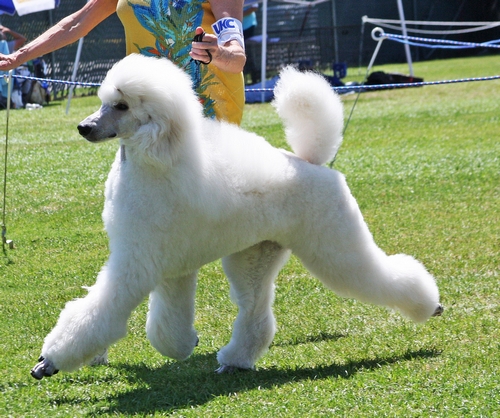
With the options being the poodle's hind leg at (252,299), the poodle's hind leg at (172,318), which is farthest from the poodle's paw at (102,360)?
the poodle's hind leg at (252,299)

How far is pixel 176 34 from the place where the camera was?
3193 mm

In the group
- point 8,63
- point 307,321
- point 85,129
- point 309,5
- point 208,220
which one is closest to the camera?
point 85,129

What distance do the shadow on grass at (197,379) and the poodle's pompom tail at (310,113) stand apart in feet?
2.97

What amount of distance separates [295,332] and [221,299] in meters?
0.65

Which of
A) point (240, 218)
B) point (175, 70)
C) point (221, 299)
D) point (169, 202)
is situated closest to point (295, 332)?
point (221, 299)

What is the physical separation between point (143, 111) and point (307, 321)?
1.66m

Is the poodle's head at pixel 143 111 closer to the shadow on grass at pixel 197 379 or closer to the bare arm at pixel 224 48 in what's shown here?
the bare arm at pixel 224 48

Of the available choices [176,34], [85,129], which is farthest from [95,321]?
[176,34]

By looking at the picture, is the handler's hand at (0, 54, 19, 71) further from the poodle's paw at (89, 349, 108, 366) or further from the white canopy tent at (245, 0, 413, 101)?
the white canopy tent at (245, 0, 413, 101)

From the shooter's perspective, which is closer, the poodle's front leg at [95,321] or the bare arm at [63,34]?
the poodle's front leg at [95,321]

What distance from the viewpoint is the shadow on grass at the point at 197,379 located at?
2.89 meters

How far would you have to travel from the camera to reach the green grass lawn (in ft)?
9.46

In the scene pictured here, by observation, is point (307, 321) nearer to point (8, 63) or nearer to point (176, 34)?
point (176, 34)

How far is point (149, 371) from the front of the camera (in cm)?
332
